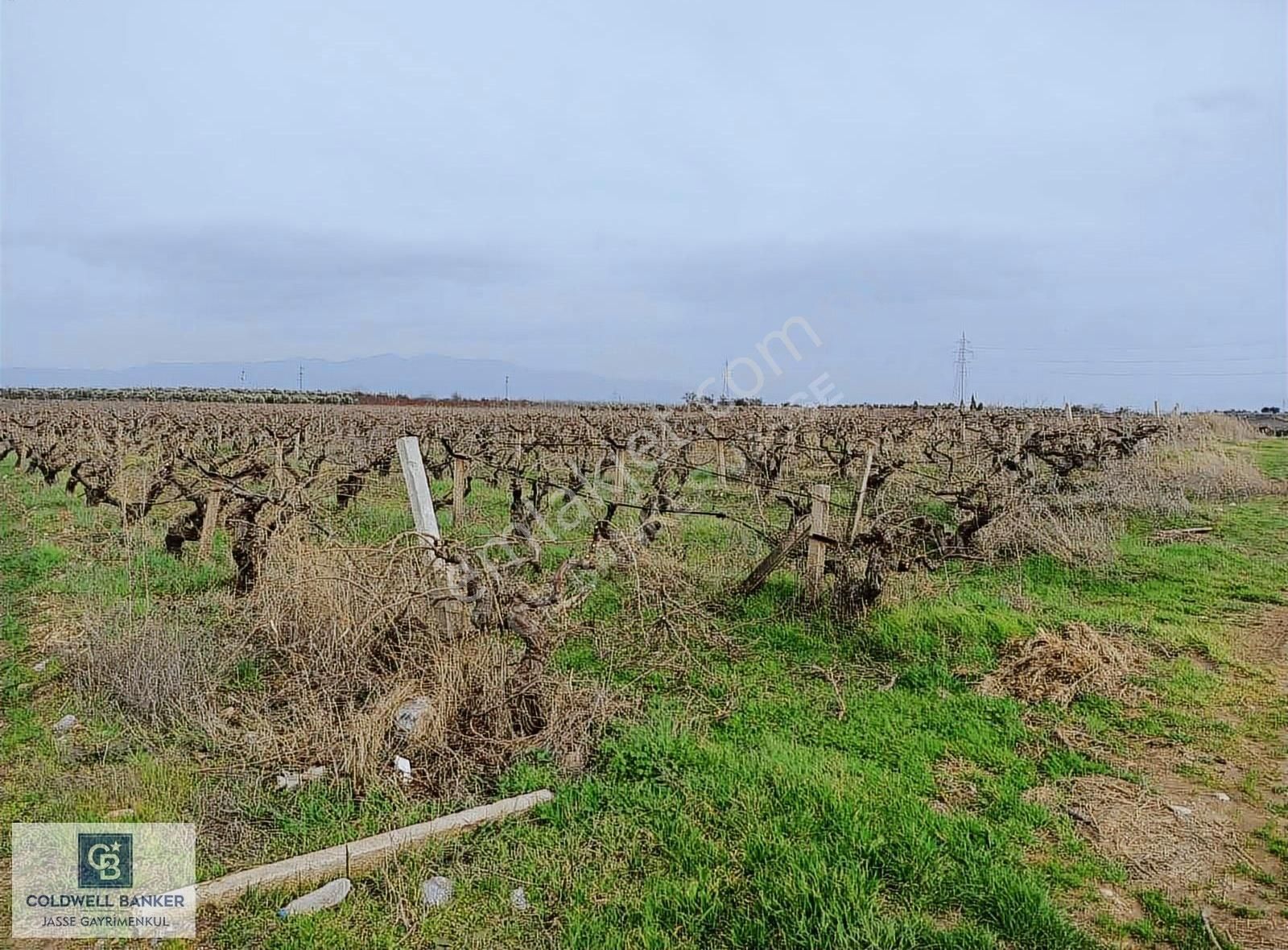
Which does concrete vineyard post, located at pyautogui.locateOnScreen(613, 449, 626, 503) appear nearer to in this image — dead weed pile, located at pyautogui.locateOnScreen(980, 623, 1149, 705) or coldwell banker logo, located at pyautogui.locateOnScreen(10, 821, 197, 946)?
dead weed pile, located at pyautogui.locateOnScreen(980, 623, 1149, 705)

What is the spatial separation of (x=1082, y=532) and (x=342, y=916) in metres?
8.21

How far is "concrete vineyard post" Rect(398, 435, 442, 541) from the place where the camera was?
17.1 feet

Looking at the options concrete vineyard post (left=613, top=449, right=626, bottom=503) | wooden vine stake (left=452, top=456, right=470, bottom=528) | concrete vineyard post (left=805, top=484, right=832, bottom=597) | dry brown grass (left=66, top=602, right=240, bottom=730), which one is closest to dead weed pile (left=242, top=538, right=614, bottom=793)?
dry brown grass (left=66, top=602, right=240, bottom=730)

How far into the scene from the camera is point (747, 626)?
5988mm

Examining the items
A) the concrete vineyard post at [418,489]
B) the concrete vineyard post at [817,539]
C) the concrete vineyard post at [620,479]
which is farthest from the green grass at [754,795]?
the concrete vineyard post at [620,479]

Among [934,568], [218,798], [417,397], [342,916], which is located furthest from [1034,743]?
A: [417,397]

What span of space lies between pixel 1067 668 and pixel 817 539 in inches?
81.7

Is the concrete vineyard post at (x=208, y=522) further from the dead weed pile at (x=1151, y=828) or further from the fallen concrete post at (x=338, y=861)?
the dead weed pile at (x=1151, y=828)

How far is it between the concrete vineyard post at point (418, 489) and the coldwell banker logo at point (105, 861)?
2.44 meters

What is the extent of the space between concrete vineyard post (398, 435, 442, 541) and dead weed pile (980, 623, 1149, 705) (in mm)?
4272

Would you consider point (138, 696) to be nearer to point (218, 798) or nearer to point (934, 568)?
point (218, 798)

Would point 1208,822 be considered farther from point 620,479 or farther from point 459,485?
point 620,479

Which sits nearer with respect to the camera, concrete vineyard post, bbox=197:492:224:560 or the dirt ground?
the dirt ground

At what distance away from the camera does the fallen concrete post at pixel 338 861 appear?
9.48 ft
